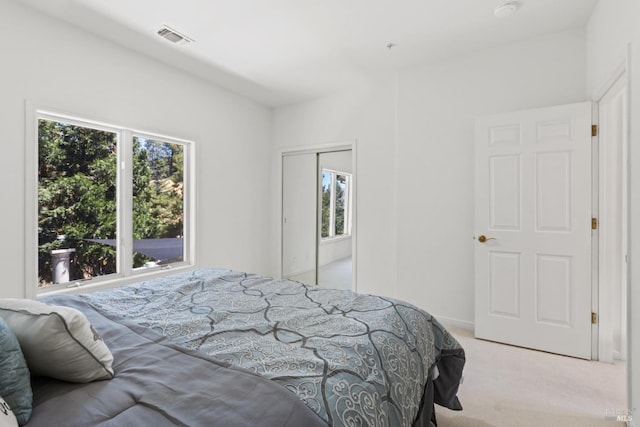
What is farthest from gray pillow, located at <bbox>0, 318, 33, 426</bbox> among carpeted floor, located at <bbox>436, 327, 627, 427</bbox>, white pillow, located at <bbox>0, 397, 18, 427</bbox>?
carpeted floor, located at <bbox>436, 327, 627, 427</bbox>

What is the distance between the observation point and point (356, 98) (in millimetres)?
3859

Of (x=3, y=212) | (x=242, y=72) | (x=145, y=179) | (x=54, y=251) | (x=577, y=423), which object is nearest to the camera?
(x=577, y=423)

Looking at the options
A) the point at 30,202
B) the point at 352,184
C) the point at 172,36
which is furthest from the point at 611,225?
the point at 30,202

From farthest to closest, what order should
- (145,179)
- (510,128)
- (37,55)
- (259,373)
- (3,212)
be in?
(145,179), (510,128), (37,55), (3,212), (259,373)

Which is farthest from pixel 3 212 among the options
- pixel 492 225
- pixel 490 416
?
pixel 492 225

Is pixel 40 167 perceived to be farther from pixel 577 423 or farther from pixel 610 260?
pixel 610 260

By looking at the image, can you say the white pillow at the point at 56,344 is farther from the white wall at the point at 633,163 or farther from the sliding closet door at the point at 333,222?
the sliding closet door at the point at 333,222

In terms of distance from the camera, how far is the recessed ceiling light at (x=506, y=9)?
2327mm

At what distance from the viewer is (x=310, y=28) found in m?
2.63

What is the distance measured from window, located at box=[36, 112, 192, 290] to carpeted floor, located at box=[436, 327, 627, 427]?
2907 millimetres

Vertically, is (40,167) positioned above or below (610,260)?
above

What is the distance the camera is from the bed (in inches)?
33.1

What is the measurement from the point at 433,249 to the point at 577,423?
1733 millimetres

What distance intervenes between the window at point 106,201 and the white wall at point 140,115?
0.17 m
